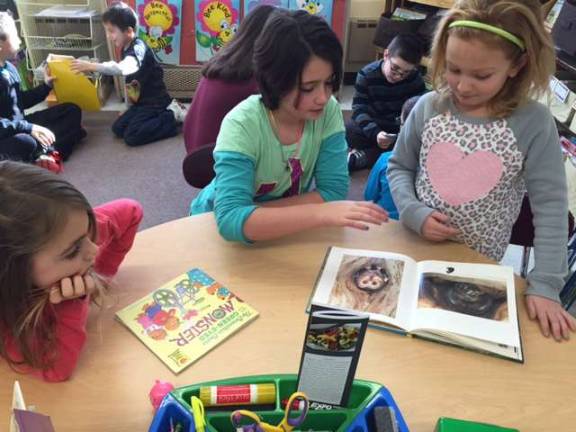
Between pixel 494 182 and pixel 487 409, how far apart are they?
0.56 m

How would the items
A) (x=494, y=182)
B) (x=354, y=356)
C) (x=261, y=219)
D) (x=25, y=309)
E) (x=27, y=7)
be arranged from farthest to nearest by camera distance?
(x=27, y=7), (x=494, y=182), (x=261, y=219), (x=25, y=309), (x=354, y=356)

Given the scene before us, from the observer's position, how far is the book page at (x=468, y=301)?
81 cm

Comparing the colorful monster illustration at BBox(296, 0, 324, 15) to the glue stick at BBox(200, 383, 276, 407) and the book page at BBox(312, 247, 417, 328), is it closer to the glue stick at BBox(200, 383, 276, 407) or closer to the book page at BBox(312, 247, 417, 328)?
the book page at BBox(312, 247, 417, 328)

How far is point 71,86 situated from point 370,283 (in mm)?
2599

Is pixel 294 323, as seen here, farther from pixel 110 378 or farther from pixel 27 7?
pixel 27 7

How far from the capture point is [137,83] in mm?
2943

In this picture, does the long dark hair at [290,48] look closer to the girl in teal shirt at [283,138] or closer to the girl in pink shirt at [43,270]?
the girl in teal shirt at [283,138]

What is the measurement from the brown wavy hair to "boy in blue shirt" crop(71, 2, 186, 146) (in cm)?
226

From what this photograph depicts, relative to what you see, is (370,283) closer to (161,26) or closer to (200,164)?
(200,164)

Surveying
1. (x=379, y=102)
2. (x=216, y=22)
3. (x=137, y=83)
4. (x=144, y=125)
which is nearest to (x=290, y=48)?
(x=379, y=102)

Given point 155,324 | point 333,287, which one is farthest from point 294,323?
point 155,324

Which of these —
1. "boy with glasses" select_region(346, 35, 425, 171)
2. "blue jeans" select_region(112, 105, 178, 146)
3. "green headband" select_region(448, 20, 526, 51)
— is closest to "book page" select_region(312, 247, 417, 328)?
"green headband" select_region(448, 20, 526, 51)

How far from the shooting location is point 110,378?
0.73 meters

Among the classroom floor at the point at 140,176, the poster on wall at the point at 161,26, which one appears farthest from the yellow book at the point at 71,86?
the poster on wall at the point at 161,26
